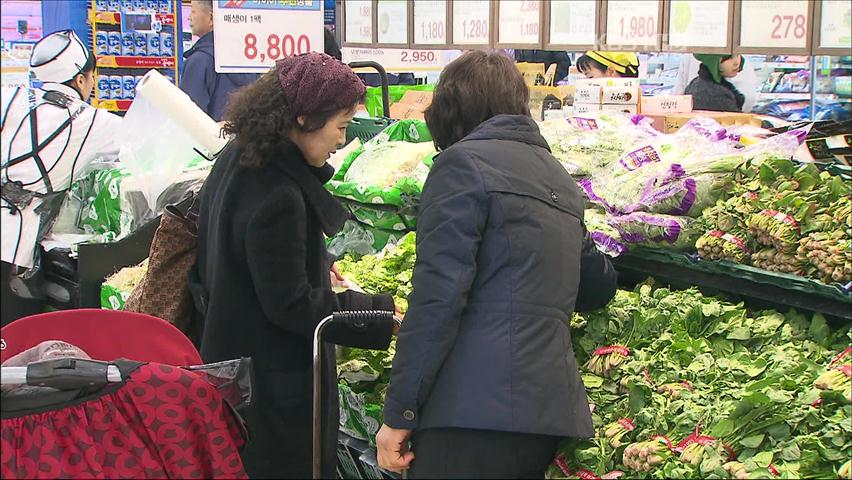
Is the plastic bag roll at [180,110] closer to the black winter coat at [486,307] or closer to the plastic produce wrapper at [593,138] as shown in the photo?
the plastic produce wrapper at [593,138]

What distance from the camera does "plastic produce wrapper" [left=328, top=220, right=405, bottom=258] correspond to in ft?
14.7

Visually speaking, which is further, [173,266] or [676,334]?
[173,266]

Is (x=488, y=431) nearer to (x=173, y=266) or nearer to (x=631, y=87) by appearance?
A: (x=173, y=266)

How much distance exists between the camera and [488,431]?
2.43 meters

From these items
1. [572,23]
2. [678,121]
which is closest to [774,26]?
[678,121]

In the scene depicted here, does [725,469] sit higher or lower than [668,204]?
lower

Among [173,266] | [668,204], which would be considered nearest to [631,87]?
[668,204]

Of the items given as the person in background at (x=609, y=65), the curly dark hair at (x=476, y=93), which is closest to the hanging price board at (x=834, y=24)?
the curly dark hair at (x=476, y=93)

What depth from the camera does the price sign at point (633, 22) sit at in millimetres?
5453

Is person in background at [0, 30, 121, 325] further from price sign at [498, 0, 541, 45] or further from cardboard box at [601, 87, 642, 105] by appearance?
cardboard box at [601, 87, 642, 105]

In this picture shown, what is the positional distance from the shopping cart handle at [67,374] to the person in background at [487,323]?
746 millimetres

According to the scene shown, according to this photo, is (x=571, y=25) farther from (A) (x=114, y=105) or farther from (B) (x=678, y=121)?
(A) (x=114, y=105)

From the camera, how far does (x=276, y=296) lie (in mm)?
2766

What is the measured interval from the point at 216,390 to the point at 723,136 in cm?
249
